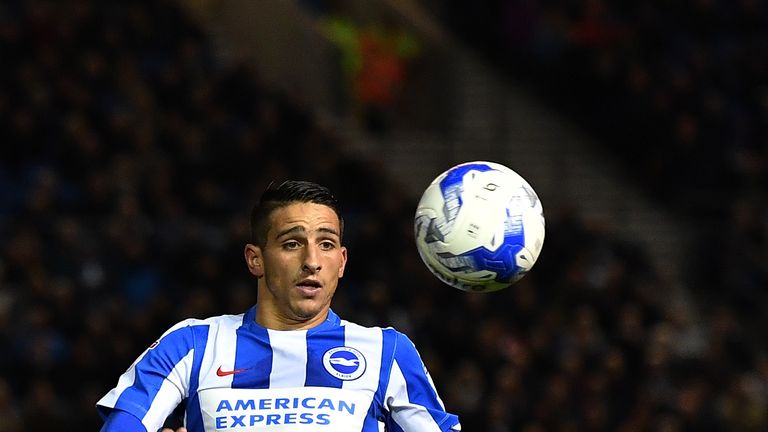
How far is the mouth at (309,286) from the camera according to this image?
185 inches

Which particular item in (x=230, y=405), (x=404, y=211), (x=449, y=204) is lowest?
(x=230, y=405)

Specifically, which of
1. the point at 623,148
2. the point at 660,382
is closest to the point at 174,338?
the point at 660,382

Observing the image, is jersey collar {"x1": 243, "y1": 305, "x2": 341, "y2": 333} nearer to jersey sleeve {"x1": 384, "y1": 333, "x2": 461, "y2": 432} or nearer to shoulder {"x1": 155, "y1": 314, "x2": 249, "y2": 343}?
shoulder {"x1": 155, "y1": 314, "x2": 249, "y2": 343}

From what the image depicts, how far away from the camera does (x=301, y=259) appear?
469cm

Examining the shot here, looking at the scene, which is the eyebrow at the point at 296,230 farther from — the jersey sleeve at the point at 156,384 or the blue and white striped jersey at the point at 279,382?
the jersey sleeve at the point at 156,384

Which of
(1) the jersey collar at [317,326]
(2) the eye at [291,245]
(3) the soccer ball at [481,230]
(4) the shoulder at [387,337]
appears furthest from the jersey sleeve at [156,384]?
(3) the soccer ball at [481,230]

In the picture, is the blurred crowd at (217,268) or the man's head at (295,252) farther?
the blurred crowd at (217,268)

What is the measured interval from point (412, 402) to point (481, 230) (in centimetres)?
74

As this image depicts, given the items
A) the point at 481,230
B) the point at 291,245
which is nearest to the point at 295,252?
the point at 291,245

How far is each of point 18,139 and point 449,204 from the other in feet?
28.3

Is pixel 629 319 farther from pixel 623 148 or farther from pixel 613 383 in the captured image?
pixel 623 148

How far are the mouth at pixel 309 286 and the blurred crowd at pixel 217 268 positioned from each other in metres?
6.73

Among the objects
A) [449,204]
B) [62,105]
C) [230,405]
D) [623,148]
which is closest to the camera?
[230,405]

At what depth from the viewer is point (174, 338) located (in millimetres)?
4684
